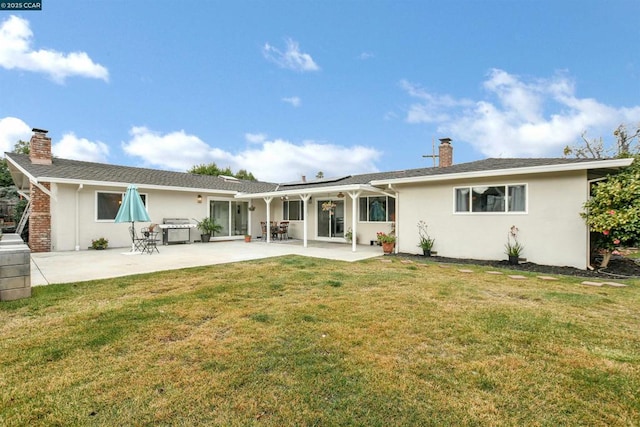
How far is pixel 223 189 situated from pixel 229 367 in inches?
523

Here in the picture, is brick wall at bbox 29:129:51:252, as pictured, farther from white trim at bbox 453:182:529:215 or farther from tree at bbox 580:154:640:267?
tree at bbox 580:154:640:267

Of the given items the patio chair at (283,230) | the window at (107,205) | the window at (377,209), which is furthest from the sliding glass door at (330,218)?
the window at (107,205)

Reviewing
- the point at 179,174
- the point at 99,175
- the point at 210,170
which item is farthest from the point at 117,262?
the point at 210,170

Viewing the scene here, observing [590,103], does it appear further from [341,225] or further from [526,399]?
[526,399]

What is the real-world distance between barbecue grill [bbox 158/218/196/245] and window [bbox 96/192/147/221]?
1.74m

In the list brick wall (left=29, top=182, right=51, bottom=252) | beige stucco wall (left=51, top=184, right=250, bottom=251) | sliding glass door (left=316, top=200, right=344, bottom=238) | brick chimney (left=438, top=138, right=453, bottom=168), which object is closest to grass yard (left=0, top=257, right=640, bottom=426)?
beige stucco wall (left=51, top=184, right=250, bottom=251)

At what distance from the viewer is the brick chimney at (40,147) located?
11.7m

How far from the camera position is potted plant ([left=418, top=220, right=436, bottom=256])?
10031 millimetres

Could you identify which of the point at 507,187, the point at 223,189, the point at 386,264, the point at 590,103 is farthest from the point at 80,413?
the point at 590,103

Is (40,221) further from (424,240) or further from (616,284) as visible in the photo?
(616,284)

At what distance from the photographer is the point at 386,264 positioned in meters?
8.44

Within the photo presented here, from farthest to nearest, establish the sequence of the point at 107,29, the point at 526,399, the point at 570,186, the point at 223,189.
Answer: the point at 223,189 < the point at 107,29 < the point at 570,186 < the point at 526,399

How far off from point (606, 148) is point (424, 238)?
2104 centimetres

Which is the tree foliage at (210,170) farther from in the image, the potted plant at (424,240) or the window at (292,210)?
the potted plant at (424,240)
